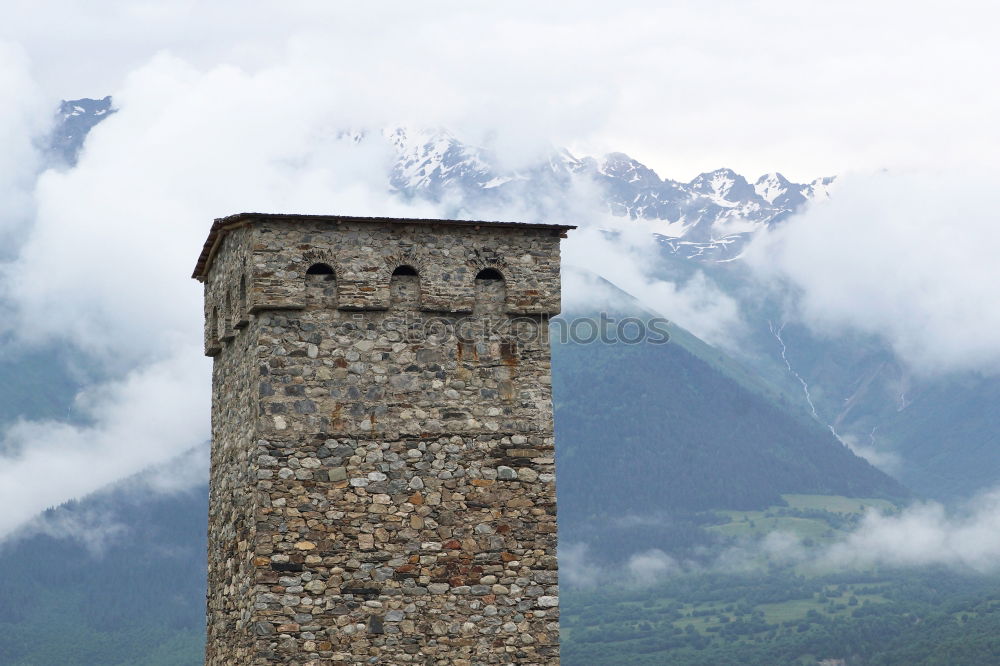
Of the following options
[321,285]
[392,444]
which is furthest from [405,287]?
[392,444]

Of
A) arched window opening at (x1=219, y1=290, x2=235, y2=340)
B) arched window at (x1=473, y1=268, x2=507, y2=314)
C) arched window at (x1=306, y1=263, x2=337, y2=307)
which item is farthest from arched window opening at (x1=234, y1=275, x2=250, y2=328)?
arched window at (x1=473, y1=268, x2=507, y2=314)

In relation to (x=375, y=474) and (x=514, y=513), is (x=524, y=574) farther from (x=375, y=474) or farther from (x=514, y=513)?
(x=375, y=474)

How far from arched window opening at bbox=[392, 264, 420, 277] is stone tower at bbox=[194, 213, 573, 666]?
0.06 feet

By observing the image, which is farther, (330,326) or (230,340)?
(230,340)

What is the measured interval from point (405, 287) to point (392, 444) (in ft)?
6.78

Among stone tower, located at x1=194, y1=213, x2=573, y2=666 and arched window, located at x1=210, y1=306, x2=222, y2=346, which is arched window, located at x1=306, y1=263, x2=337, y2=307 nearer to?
stone tower, located at x1=194, y1=213, x2=573, y2=666

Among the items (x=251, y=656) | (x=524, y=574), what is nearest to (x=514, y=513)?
(x=524, y=574)

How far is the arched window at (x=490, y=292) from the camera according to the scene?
21609 millimetres

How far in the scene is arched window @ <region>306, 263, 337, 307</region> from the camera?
2100 cm

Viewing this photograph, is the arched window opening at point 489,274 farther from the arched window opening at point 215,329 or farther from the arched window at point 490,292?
the arched window opening at point 215,329

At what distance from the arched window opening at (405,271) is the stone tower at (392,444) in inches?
0.7

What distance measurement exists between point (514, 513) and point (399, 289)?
3.27 metres

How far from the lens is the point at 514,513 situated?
21.2 m

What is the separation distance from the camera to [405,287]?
70.1 ft
